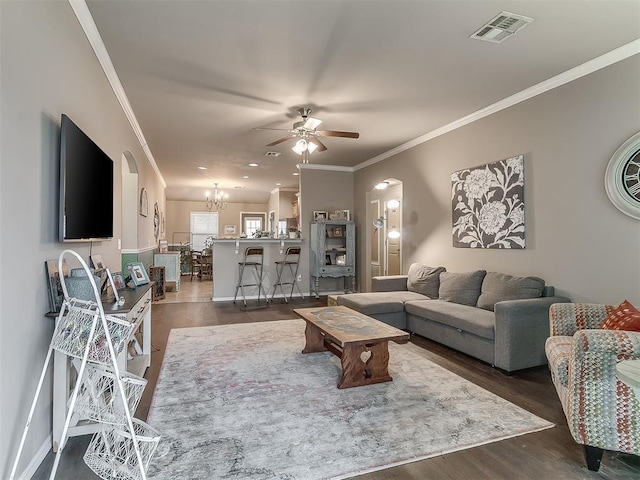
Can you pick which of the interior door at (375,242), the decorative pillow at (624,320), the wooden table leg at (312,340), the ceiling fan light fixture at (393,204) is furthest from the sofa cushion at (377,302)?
the decorative pillow at (624,320)

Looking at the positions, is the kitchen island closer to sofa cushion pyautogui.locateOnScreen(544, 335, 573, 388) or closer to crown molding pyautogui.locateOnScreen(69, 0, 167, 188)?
crown molding pyautogui.locateOnScreen(69, 0, 167, 188)

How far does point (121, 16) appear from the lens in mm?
2396

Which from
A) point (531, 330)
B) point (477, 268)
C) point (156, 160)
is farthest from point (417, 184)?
point (156, 160)

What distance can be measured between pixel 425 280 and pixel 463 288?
68 cm

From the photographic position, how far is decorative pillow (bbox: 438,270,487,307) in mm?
3912

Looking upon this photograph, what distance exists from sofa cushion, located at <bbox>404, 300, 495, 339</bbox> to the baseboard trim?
3.23 meters

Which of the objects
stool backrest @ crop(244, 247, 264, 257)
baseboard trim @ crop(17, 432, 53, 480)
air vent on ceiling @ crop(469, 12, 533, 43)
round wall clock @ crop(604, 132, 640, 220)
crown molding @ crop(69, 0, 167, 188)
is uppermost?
air vent on ceiling @ crop(469, 12, 533, 43)

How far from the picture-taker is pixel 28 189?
1.67 m

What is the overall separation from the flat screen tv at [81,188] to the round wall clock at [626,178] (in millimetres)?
3925

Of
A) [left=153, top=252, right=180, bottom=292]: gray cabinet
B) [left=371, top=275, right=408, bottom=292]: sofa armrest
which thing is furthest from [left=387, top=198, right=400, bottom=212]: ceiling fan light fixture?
[left=153, top=252, right=180, bottom=292]: gray cabinet

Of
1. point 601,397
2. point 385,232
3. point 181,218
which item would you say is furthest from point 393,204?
point 181,218

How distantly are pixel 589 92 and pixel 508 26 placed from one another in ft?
3.84

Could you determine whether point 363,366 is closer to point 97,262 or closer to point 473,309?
point 473,309

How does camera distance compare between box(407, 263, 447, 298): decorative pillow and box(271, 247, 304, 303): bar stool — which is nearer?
box(407, 263, 447, 298): decorative pillow
